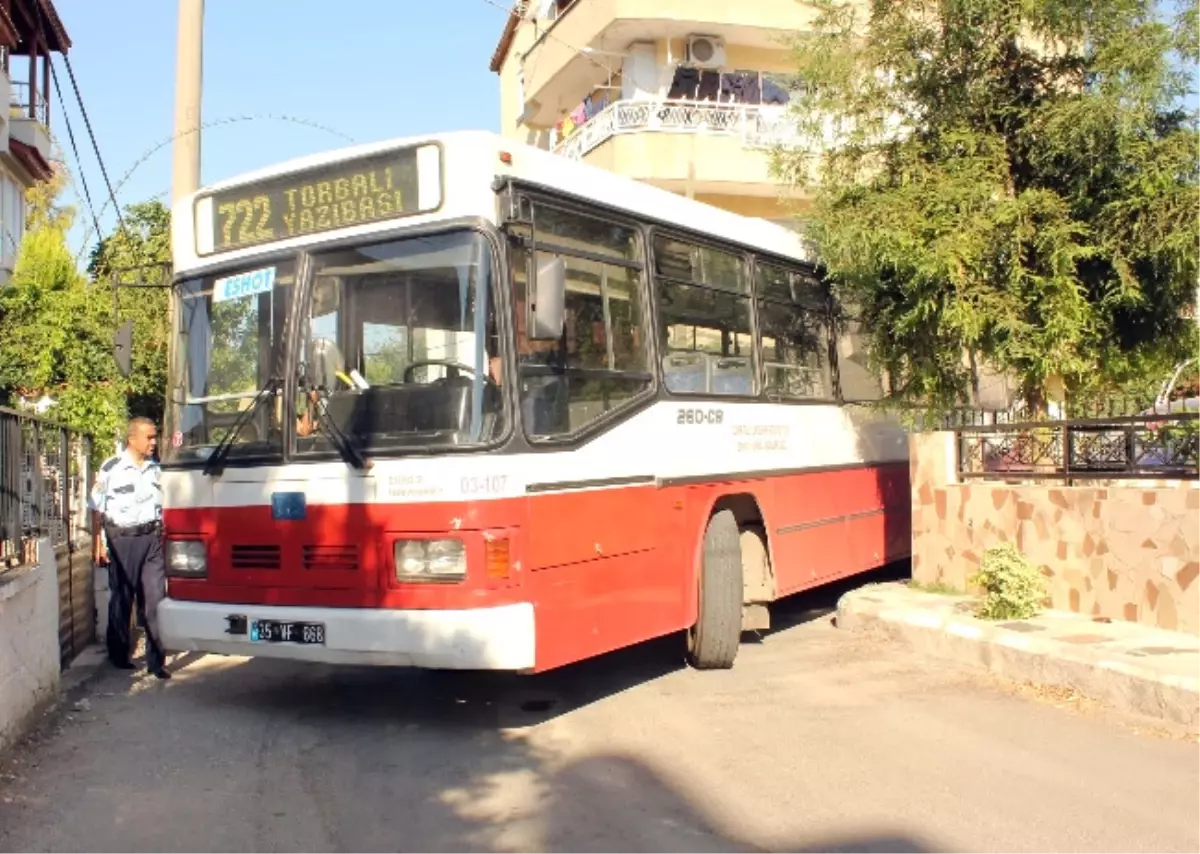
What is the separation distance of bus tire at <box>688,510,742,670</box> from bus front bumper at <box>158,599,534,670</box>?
2136 millimetres

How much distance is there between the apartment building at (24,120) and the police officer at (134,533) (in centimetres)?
1756

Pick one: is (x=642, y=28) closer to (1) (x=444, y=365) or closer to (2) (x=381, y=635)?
(1) (x=444, y=365)

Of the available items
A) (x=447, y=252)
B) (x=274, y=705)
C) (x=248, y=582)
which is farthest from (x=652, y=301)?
(x=274, y=705)

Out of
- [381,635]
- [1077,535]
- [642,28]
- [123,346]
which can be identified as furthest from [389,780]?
[642,28]

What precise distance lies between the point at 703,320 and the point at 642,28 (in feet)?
50.0

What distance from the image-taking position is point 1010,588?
28.4ft

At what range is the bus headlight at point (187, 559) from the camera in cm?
707

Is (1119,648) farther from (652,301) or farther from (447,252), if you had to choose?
(447,252)

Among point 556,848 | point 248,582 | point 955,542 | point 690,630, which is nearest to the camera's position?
point 556,848

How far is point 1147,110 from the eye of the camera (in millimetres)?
8953

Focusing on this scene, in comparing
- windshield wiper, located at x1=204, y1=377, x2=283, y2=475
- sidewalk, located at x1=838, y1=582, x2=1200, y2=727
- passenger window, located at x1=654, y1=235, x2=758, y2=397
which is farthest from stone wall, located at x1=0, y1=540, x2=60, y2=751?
sidewalk, located at x1=838, y1=582, x2=1200, y2=727

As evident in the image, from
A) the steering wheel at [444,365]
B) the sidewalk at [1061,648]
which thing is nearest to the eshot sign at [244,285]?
the steering wheel at [444,365]

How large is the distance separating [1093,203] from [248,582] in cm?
706

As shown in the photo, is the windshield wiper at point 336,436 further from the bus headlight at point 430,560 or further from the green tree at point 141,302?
the green tree at point 141,302
